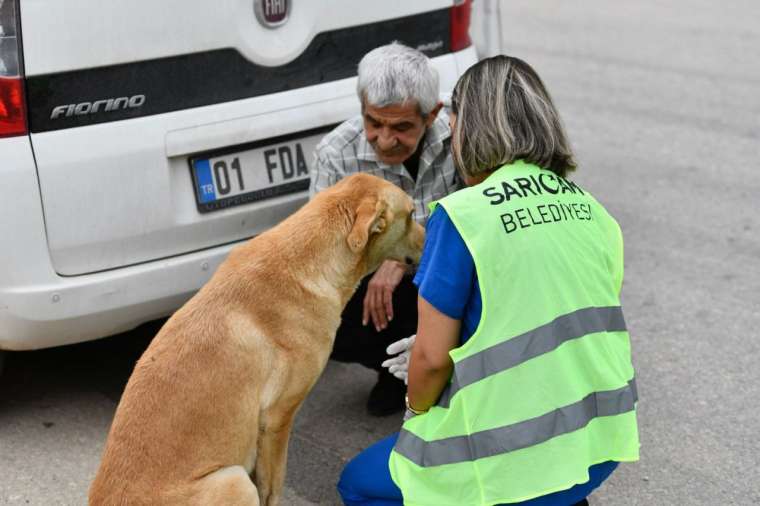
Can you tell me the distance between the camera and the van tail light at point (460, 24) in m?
4.65

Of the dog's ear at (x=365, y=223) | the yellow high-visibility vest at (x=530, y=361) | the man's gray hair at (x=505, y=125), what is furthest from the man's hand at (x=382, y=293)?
the yellow high-visibility vest at (x=530, y=361)

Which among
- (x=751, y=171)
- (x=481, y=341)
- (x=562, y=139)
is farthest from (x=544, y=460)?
(x=751, y=171)

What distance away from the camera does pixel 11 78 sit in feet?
11.7

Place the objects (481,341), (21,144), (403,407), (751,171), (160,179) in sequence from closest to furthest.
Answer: (481,341) < (21,144) < (160,179) < (403,407) < (751,171)

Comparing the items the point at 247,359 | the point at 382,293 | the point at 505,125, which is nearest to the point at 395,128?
the point at 382,293

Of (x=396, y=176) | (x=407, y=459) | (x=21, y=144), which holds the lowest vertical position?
(x=407, y=459)

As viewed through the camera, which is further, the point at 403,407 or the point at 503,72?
the point at 403,407

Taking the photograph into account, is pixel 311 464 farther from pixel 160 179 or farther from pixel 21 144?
pixel 21 144

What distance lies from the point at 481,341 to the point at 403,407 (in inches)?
65.6

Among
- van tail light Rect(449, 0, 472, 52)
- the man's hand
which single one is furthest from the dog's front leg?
van tail light Rect(449, 0, 472, 52)

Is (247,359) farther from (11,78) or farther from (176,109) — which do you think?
(11,78)

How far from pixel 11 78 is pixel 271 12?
968mm

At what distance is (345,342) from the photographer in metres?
4.08

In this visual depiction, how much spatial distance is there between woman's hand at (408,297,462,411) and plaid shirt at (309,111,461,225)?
1.20 meters
